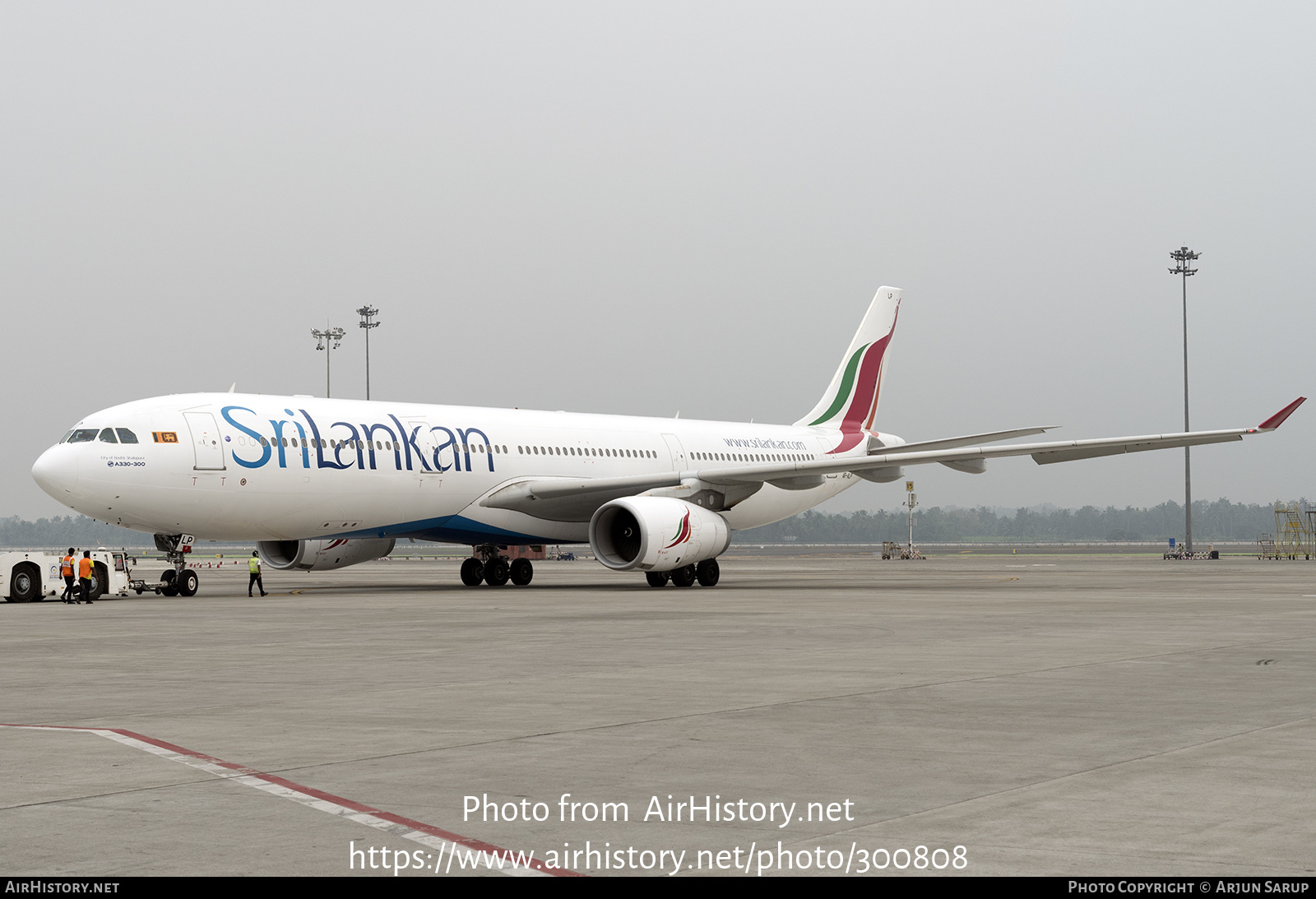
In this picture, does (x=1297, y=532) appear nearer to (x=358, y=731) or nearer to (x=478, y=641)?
(x=478, y=641)

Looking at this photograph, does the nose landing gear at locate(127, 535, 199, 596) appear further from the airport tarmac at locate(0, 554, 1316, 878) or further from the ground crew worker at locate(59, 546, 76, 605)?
the airport tarmac at locate(0, 554, 1316, 878)

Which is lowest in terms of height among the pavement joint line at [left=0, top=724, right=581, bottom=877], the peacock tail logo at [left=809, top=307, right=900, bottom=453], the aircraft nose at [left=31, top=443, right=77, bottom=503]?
the pavement joint line at [left=0, top=724, right=581, bottom=877]

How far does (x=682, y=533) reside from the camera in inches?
1091

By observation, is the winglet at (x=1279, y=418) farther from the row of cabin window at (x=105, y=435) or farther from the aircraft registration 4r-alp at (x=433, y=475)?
the row of cabin window at (x=105, y=435)

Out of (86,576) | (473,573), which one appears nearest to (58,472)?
(86,576)

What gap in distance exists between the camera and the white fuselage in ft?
80.1

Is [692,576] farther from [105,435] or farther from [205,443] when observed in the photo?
[105,435]

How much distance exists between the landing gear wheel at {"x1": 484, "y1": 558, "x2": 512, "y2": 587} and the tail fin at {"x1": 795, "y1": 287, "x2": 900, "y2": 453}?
11.3 m

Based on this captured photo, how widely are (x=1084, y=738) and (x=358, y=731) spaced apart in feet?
14.4

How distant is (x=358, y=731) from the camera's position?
8.60 m

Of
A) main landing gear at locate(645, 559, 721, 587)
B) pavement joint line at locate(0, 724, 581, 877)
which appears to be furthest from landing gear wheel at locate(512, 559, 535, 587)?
pavement joint line at locate(0, 724, 581, 877)

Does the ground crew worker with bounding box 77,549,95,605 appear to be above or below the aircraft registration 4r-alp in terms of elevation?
below

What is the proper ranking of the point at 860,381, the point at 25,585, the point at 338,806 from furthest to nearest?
the point at 860,381 → the point at 25,585 → the point at 338,806

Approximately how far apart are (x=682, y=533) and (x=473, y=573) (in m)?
6.67
